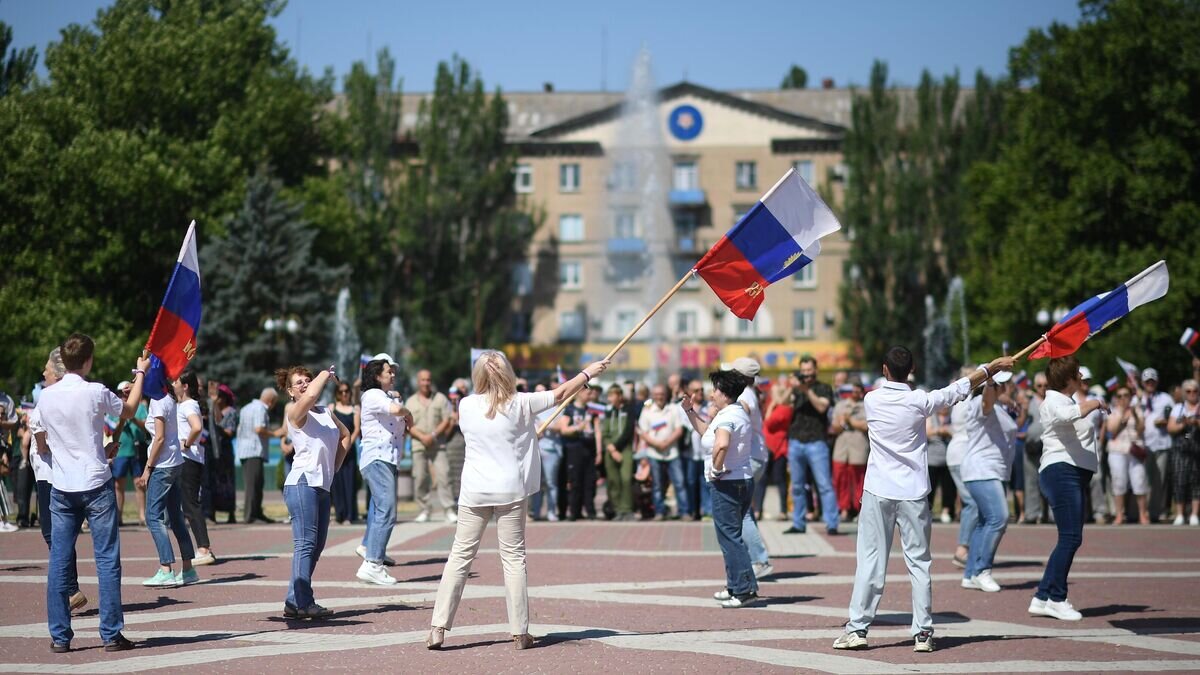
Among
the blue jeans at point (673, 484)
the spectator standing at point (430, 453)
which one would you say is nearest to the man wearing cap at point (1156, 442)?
the blue jeans at point (673, 484)

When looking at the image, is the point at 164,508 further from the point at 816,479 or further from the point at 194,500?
the point at 816,479

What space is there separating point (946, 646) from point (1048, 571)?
1.77 meters

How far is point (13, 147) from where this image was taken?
4091 cm

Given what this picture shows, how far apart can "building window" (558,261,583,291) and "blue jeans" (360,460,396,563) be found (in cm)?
6448

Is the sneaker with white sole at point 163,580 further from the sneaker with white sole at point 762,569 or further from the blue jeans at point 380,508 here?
the sneaker with white sole at point 762,569

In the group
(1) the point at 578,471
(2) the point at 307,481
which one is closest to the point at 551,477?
(1) the point at 578,471

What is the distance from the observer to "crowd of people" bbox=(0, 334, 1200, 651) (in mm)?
9508

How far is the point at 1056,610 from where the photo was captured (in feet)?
35.6

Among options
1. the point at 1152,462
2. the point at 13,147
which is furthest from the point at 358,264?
the point at 1152,462

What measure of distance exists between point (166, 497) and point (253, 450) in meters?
8.47

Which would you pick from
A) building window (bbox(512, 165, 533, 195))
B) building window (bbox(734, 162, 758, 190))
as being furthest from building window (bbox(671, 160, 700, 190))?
building window (bbox(512, 165, 533, 195))

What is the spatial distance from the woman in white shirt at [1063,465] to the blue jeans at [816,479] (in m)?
7.39

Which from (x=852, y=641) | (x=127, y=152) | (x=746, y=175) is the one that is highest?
(x=746, y=175)

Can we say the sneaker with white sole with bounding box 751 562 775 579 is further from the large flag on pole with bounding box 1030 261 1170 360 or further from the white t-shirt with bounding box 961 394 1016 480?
the large flag on pole with bounding box 1030 261 1170 360
